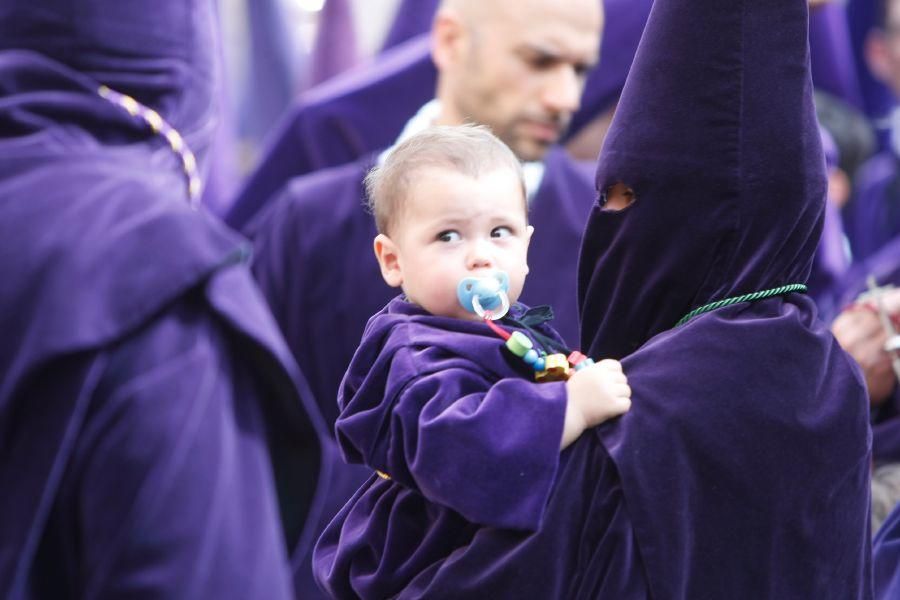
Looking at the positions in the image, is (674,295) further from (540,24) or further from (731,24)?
(540,24)

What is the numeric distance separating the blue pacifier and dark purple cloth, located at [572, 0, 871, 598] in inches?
7.7

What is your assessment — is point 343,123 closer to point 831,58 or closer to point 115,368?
point 831,58

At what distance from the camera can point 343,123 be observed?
451cm

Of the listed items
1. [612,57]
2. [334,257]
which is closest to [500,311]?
[334,257]

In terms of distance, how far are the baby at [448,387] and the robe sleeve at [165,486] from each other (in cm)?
17

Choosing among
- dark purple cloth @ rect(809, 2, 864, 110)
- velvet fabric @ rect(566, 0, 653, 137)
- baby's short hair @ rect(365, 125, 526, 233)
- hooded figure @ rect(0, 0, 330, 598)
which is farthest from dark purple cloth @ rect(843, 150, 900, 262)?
hooded figure @ rect(0, 0, 330, 598)

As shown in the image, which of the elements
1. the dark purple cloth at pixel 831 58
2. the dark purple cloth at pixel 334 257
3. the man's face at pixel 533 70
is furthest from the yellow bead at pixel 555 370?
the dark purple cloth at pixel 831 58

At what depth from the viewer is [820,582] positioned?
179 cm

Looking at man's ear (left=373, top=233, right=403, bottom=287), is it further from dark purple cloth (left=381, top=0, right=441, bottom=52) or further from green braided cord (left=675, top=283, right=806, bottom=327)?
dark purple cloth (left=381, top=0, right=441, bottom=52)

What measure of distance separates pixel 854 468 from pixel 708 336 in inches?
10.2

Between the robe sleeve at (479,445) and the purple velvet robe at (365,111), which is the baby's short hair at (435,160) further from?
the purple velvet robe at (365,111)

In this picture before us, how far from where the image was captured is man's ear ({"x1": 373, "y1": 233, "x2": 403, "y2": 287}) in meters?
1.84

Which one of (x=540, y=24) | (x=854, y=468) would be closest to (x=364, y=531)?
(x=854, y=468)

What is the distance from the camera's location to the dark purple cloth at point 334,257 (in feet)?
11.1
